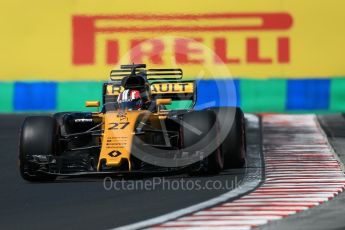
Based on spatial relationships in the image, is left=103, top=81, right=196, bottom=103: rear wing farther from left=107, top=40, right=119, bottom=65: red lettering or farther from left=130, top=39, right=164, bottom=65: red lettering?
left=107, top=40, right=119, bottom=65: red lettering

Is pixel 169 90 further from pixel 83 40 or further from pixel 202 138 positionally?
pixel 83 40

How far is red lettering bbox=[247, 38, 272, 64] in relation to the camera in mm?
24141

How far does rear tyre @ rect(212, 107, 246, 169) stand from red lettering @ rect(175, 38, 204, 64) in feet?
32.9

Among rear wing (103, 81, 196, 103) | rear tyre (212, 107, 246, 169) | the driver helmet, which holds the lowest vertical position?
rear tyre (212, 107, 246, 169)

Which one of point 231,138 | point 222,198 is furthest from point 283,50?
point 222,198

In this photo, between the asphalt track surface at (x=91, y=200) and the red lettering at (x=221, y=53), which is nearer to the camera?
the asphalt track surface at (x=91, y=200)

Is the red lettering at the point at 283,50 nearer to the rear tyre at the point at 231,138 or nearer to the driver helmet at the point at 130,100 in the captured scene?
the rear tyre at the point at 231,138

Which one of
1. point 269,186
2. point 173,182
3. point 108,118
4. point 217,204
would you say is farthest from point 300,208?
point 108,118

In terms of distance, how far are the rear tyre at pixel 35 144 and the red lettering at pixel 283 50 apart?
38.5 feet

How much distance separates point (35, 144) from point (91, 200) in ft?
6.48

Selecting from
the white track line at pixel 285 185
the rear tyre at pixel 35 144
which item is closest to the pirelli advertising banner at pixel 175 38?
the white track line at pixel 285 185

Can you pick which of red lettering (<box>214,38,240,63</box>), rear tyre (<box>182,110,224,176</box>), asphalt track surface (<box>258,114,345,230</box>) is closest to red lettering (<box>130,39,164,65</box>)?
red lettering (<box>214,38,240,63</box>)

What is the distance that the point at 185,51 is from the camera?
2436 cm

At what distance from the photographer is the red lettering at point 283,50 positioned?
2412cm
